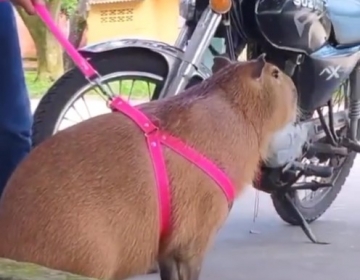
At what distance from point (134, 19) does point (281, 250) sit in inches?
728

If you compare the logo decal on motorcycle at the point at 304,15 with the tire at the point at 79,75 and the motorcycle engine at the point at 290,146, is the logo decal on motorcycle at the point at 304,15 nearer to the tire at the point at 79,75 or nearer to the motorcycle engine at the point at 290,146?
the motorcycle engine at the point at 290,146

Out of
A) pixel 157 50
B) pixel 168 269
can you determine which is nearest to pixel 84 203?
pixel 168 269

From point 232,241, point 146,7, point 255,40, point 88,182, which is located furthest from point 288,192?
point 146,7

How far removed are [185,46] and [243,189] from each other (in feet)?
3.86

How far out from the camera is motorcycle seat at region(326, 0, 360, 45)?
524cm

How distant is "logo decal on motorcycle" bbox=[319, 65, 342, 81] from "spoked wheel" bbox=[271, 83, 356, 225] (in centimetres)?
38

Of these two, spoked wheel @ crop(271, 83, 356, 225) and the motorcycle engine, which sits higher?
the motorcycle engine

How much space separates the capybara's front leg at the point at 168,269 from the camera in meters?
3.40

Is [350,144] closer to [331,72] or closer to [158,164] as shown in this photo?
[331,72]

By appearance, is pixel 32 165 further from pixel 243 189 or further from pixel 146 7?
pixel 146 7

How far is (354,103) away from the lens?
224 inches

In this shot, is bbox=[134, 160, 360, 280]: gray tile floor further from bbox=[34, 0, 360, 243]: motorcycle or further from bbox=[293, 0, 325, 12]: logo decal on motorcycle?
bbox=[293, 0, 325, 12]: logo decal on motorcycle

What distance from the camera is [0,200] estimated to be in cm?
317

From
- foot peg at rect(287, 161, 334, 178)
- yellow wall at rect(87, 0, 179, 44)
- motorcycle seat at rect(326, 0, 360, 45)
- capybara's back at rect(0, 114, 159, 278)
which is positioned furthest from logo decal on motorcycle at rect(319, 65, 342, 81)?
yellow wall at rect(87, 0, 179, 44)
